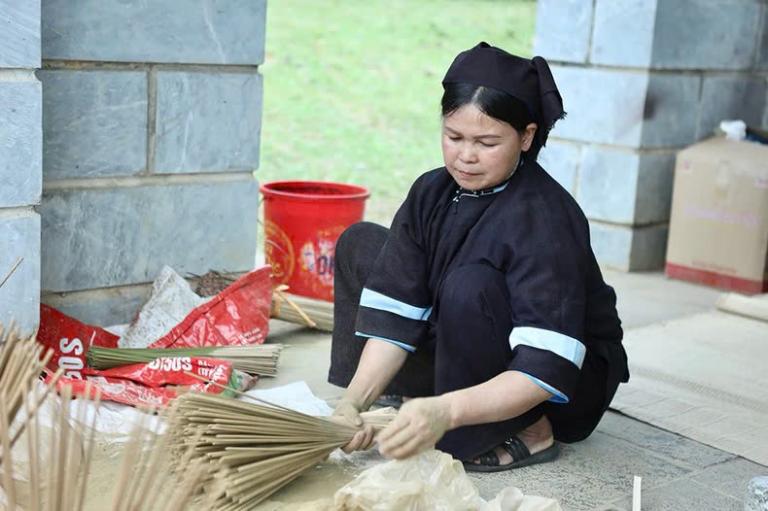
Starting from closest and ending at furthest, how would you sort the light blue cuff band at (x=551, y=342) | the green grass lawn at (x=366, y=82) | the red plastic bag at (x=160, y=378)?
the light blue cuff band at (x=551, y=342)
the red plastic bag at (x=160, y=378)
the green grass lawn at (x=366, y=82)

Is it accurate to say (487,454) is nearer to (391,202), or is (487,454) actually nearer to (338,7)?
(391,202)

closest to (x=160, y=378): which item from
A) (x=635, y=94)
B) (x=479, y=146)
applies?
(x=479, y=146)

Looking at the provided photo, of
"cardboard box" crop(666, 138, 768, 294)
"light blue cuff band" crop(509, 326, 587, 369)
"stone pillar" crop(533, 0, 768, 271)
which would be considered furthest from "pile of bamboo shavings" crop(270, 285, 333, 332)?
"cardboard box" crop(666, 138, 768, 294)

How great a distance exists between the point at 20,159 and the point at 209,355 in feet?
2.68

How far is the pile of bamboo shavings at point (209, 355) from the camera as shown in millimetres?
3214

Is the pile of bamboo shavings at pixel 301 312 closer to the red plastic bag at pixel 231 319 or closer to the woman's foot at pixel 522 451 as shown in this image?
the red plastic bag at pixel 231 319

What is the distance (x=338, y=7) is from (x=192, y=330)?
10276 mm

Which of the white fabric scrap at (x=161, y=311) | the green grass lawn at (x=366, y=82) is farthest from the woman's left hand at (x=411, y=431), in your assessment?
the green grass lawn at (x=366, y=82)

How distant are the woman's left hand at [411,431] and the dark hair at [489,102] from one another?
0.72 m

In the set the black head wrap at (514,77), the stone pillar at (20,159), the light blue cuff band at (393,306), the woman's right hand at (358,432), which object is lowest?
the woman's right hand at (358,432)

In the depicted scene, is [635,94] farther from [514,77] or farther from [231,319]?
[514,77]

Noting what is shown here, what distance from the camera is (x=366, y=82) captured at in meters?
10.4

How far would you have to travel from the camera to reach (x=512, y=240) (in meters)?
2.60

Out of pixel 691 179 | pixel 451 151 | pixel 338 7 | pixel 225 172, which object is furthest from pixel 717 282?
pixel 338 7
